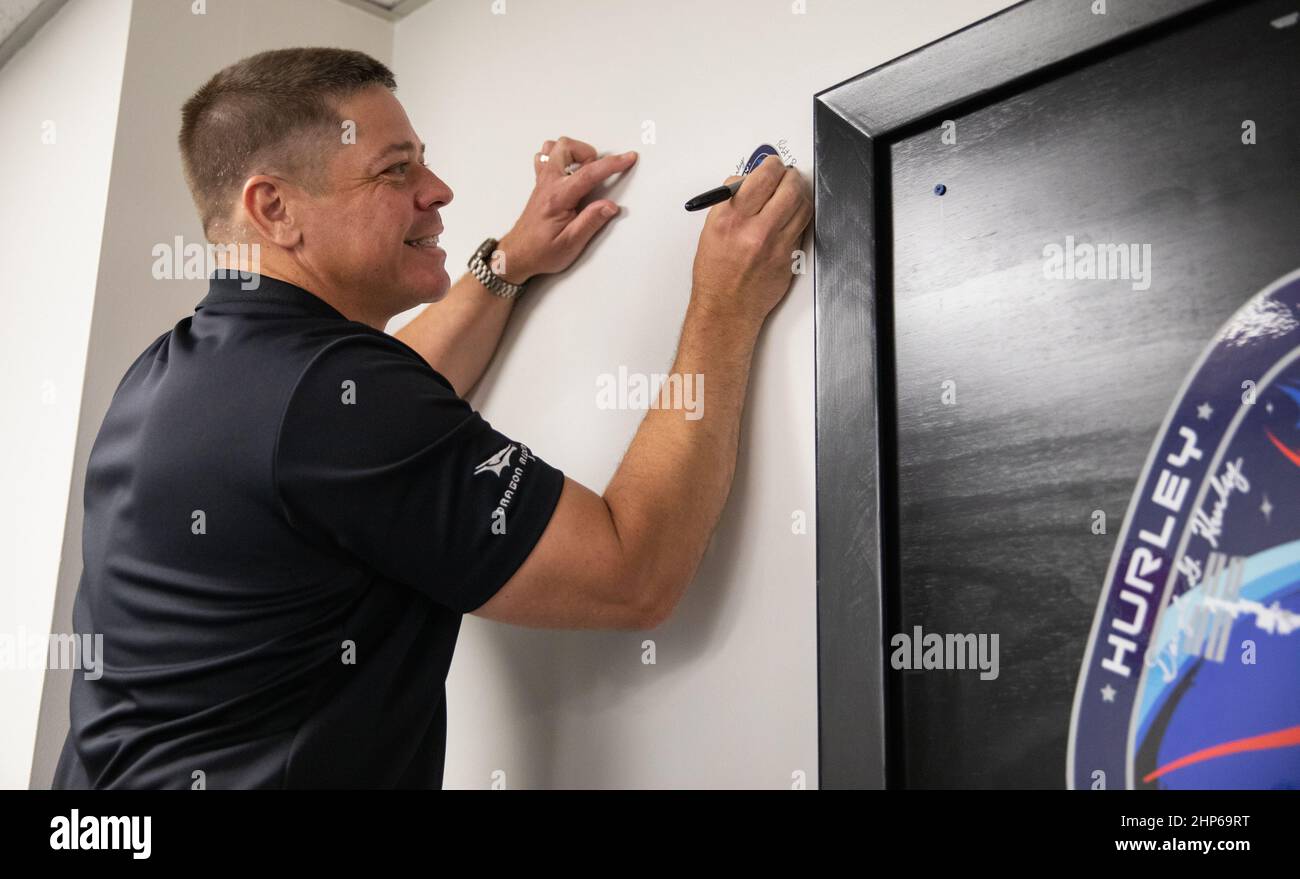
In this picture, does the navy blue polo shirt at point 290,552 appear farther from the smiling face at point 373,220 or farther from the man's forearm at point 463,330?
the man's forearm at point 463,330

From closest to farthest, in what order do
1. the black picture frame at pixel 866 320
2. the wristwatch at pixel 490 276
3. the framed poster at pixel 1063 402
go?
the framed poster at pixel 1063 402 < the black picture frame at pixel 866 320 < the wristwatch at pixel 490 276

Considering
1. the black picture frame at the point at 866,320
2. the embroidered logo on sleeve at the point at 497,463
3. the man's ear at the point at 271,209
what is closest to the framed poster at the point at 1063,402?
the black picture frame at the point at 866,320

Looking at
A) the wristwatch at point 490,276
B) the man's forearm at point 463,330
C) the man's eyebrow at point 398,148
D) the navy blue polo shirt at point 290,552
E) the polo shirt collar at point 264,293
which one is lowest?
the navy blue polo shirt at point 290,552

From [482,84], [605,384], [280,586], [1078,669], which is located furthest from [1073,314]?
[482,84]

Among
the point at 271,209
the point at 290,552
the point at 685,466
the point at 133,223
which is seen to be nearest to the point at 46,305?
the point at 133,223

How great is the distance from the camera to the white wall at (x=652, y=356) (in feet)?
3.66

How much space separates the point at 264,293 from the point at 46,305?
753 mm

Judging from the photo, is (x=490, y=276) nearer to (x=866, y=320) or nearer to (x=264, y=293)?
(x=264, y=293)

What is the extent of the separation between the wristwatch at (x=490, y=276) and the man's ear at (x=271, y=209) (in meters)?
0.31

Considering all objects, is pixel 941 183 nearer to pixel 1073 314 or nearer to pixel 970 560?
pixel 1073 314

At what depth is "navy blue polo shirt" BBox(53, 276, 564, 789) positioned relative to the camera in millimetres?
969

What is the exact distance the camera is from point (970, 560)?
37.7 inches

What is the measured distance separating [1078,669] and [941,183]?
1.45 feet
